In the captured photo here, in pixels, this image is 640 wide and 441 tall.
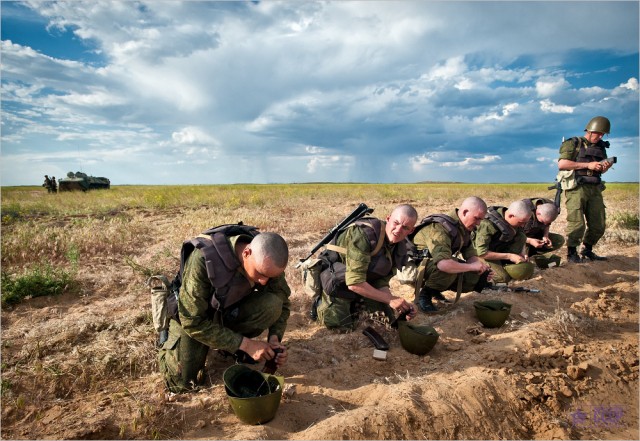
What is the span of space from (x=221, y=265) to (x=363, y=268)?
1445 mm

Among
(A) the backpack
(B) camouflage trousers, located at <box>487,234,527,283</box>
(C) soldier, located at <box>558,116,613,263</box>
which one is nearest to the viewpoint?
(A) the backpack

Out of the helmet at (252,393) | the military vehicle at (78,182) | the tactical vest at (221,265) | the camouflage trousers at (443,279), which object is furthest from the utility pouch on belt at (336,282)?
the military vehicle at (78,182)

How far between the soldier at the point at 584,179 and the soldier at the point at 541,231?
42cm

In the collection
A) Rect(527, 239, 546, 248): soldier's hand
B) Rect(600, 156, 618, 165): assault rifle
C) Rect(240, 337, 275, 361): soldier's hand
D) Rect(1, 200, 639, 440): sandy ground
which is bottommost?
Rect(1, 200, 639, 440): sandy ground

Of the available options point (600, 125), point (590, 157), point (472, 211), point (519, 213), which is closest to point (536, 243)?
point (519, 213)

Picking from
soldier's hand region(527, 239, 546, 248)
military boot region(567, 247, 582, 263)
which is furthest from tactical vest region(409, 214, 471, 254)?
military boot region(567, 247, 582, 263)

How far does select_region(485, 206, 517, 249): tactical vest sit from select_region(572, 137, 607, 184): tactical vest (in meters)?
2.01

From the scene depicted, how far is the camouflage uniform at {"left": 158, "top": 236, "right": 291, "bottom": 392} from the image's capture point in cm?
284

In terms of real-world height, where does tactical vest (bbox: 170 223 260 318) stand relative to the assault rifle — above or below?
below

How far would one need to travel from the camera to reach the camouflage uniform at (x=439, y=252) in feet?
14.7

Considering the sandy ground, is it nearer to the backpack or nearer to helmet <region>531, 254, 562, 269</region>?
the backpack

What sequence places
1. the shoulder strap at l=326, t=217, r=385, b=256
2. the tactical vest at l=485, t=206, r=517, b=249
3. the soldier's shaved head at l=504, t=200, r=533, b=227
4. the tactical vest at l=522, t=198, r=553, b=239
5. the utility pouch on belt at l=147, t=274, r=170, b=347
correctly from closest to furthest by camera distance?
the utility pouch on belt at l=147, t=274, r=170, b=347, the shoulder strap at l=326, t=217, r=385, b=256, the soldier's shaved head at l=504, t=200, r=533, b=227, the tactical vest at l=485, t=206, r=517, b=249, the tactical vest at l=522, t=198, r=553, b=239

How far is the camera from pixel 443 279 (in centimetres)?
464

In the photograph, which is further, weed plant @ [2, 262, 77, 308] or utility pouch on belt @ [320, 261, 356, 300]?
weed plant @ [2, 262, 77, 308]
